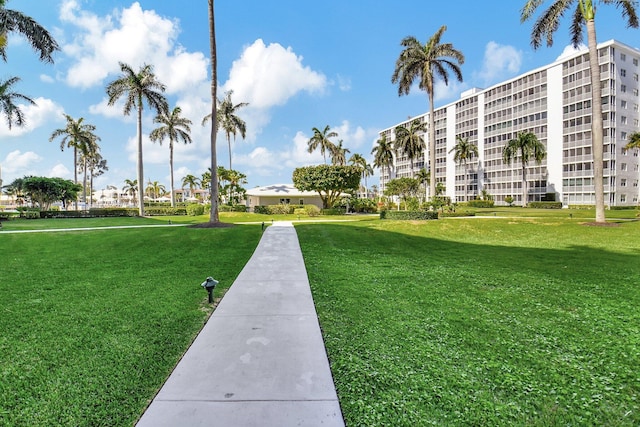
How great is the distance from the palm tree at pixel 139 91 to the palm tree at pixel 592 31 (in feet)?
115

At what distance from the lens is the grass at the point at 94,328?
3.22 meters

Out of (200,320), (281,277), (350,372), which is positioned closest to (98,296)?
(200,320)

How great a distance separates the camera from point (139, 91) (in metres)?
35.5

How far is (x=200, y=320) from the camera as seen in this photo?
5.48m

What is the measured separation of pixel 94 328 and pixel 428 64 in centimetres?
3177

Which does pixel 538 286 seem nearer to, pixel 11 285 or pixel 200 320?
pixel 200 320

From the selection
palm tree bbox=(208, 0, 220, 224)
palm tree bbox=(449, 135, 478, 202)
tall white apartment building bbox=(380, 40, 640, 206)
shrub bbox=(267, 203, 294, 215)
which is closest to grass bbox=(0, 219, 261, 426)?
palm tree bbox=(208, 0, 220, 224)

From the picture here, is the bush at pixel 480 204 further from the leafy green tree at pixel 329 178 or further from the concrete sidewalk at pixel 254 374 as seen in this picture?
the concrete sidewalk at pixel 254 374

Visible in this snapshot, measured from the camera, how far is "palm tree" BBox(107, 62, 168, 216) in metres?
34.6

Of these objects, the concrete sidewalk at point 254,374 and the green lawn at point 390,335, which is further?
the green lawn at point 390,335

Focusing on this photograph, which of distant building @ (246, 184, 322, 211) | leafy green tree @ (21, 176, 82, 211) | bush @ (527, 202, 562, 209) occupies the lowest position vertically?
bush @ (527, 202, 562, 209)

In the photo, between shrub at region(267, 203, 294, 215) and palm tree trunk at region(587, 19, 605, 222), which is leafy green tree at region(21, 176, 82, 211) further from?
palm tree trunk at region(587, 19, 605, 222)

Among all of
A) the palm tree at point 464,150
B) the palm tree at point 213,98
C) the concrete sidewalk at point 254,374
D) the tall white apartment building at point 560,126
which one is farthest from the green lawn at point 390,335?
the palm tree at point 464,150

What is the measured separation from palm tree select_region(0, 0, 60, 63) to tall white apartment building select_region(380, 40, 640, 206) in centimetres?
5512
